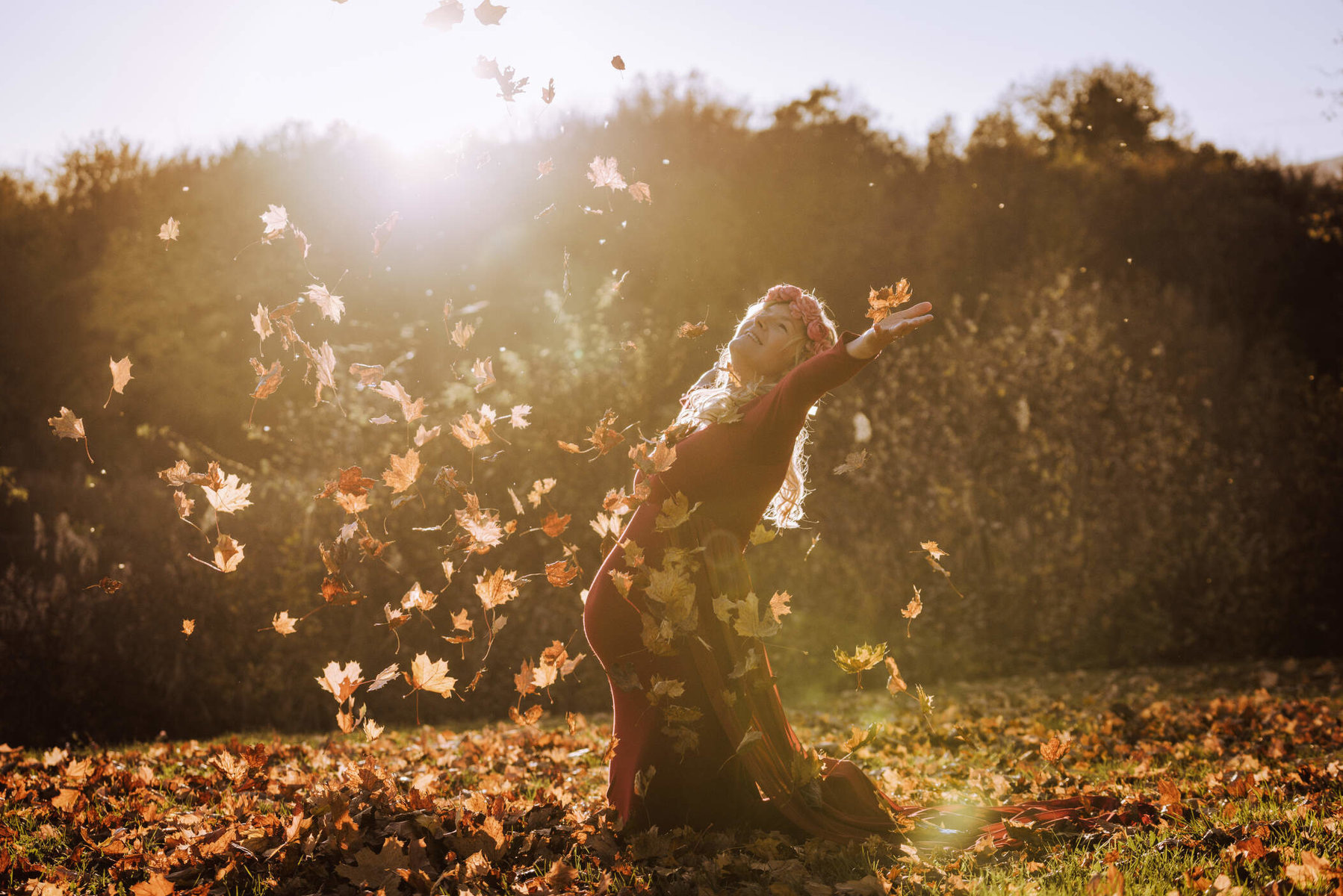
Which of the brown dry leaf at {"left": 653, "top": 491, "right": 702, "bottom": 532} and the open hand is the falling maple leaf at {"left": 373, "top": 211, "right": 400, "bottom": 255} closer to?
the brown dry leaf at {"left": 653, "top": 491, "right": 702, "bottom": 532}

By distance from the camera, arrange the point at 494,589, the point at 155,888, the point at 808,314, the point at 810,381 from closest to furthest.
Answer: the point at 155,888 < the point at 810,381 < the point at 494,589 < the point at 808,314

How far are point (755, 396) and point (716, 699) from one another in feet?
3.60

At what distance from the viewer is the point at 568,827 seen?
325 cm

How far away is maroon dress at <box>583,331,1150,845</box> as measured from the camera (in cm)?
307

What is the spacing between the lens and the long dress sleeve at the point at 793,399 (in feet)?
9.10

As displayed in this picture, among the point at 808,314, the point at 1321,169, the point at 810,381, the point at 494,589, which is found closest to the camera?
the point at 810,381

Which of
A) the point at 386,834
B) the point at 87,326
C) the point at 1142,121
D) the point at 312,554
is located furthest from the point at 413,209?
the point at 1142,121

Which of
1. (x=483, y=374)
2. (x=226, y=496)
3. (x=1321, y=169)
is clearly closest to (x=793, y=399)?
(x=483, y=374)

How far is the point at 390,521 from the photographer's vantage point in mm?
8086

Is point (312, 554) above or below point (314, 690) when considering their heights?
above

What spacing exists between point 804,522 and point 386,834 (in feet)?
23.7

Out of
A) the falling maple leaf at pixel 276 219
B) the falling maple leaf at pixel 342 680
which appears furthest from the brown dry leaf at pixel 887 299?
the falling maple leaf at pixel 342 680

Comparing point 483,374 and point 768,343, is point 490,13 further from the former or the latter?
point 768,343

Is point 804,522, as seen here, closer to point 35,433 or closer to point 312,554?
point 312,554
